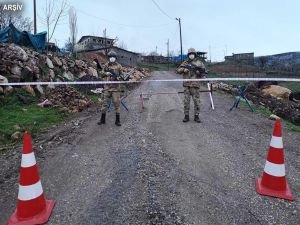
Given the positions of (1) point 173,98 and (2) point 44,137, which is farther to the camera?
(1) point 173,98

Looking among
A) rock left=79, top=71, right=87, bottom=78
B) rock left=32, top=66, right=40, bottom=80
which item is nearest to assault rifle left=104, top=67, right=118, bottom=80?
rock left=32, top=66, right=40, bottom=80

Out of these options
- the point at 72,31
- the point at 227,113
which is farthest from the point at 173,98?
the point at 72,31

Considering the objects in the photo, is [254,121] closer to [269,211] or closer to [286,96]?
[269,211]

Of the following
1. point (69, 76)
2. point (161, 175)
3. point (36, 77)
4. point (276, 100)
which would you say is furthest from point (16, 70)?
point (276, 100)

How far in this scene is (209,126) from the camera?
25.8 feet

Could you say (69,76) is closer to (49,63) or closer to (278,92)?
(49,63)

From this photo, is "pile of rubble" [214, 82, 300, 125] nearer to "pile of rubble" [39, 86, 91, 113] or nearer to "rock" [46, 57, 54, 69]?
"pile of rubble" [39, 86, 91, 113]

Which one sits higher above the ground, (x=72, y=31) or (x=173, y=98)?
(x=72, y=31)

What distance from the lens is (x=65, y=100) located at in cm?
1148

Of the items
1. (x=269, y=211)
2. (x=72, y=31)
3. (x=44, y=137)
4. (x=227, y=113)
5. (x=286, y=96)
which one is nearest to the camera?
(x=269, y=211)

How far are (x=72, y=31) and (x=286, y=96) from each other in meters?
26.2

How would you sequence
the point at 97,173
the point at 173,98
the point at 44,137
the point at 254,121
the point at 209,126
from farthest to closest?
1. the point at 173,98
2. the point at 254,121
3. the point at 209,126
4. the point at 44,137
5. the point at 97,173

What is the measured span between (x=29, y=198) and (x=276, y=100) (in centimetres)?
1453

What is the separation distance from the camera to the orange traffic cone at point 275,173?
4059 mm
